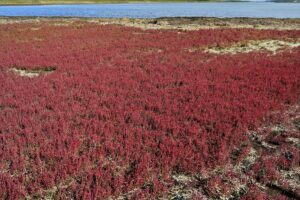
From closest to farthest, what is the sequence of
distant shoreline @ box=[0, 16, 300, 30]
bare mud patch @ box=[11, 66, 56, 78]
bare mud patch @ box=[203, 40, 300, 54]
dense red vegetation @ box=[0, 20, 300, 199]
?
1. dense red vegetation @ box=[0, 20, 300, 199]
2. bare mud patch @ box=[11, 66, 56, 78]
3. bare mud patch @ box=[203, 40, 300, 54]
4. distant shoreline @ box=[0, 16, 300, 30]

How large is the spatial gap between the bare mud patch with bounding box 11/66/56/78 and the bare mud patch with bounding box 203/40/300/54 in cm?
1023

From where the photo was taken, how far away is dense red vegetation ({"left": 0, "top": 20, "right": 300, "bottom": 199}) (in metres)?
7.44

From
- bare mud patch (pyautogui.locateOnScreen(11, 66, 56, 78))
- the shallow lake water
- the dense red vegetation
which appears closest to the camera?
the dense red vegetation

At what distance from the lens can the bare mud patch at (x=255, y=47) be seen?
80.6 feet

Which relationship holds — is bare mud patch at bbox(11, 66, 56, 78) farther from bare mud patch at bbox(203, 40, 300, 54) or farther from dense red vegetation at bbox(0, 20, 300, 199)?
bare mud patch at bbox(203, 40, 300, 54)

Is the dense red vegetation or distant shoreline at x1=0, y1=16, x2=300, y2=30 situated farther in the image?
distant shoreline at x1=0, y1=16, x2=300, y2=30

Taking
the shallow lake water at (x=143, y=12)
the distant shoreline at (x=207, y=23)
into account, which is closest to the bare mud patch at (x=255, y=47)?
the distant shoreline at (x=207, y=23)

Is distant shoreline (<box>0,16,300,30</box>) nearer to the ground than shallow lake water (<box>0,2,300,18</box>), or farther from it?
nearer to the ground

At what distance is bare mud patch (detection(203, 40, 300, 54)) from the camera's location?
24578mm

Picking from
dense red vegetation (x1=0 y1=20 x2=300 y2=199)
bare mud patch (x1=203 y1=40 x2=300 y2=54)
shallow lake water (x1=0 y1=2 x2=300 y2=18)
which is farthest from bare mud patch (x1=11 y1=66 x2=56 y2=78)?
shallow lake water (x1=0 y1=2 x2=300 y2=18)

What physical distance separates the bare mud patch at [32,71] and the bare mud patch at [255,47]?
1023 cm

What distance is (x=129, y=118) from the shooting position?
1101 centimetres

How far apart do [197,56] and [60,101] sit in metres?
11.1

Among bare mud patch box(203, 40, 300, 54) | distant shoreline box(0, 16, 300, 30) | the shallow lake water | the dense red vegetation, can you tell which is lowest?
the dense red vegetation
